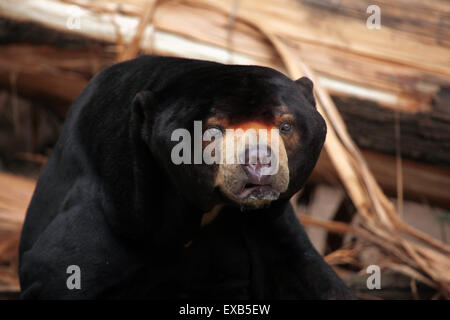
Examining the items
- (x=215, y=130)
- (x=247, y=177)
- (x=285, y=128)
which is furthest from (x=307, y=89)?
(x=247, y=177)

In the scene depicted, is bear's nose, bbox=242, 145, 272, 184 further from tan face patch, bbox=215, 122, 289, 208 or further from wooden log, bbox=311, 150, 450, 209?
wooden log, bbox=311, 150, 450, 209

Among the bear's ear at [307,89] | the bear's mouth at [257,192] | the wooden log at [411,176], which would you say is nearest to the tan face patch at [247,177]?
the bear's mouth at [257,192]

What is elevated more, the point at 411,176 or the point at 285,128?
the point at 411,176

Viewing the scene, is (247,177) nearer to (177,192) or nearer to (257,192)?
(257,192)

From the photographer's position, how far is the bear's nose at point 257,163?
88.5 inches

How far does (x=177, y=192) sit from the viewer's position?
2.73 metres

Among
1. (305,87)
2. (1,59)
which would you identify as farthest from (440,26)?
(1,59)

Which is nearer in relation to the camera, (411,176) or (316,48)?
(316,48)

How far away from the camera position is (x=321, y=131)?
254 cm

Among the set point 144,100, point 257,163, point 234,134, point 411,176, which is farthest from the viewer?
point 411,176

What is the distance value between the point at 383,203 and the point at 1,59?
98.1 inches

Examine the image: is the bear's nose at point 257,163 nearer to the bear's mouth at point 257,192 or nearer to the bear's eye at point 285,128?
the bear's mouth at point 257,192

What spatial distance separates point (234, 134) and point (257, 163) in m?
0.14

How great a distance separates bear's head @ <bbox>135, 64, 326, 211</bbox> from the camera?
7.57 feet
